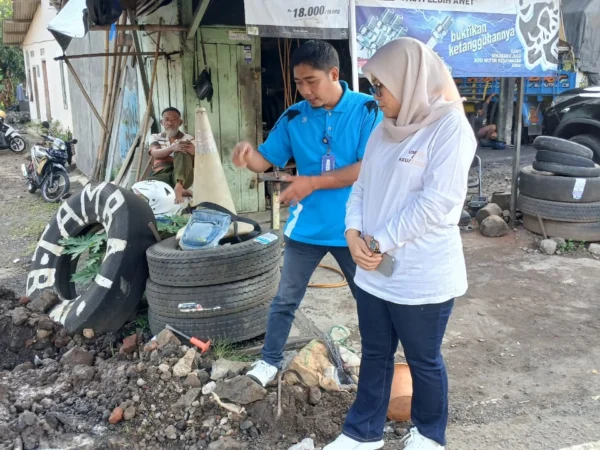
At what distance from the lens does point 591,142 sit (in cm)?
855

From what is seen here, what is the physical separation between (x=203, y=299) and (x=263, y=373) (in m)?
0.73

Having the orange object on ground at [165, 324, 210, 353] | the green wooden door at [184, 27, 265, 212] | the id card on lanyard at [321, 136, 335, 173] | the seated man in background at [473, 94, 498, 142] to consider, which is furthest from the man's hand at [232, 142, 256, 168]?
the seated man in background at [473, 94, 498, 142]

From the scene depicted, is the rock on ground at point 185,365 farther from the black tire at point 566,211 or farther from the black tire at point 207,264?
the black tire at point 566,211

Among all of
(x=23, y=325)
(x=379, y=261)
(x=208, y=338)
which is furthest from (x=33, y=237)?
(x=379, y=261)

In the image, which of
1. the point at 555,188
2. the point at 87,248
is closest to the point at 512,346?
the point at 555,188

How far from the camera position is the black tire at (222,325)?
362 cm

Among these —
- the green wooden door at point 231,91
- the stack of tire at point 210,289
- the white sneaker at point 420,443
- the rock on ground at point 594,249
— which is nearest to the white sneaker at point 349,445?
the white sneaker at point 420,443

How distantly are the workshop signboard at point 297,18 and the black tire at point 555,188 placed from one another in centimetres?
293

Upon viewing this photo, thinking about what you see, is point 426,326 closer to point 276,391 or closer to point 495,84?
point 276,391

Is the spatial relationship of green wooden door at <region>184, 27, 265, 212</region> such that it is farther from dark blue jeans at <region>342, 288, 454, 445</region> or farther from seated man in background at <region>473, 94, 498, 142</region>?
seated man in background at <region>473, 94, 498, 142</region>

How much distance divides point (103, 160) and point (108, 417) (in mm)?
6960

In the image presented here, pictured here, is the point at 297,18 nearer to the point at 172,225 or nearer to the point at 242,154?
the point at 172,225

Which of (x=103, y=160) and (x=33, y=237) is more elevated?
(x=103, y=160)

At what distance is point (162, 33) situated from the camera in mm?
6984
